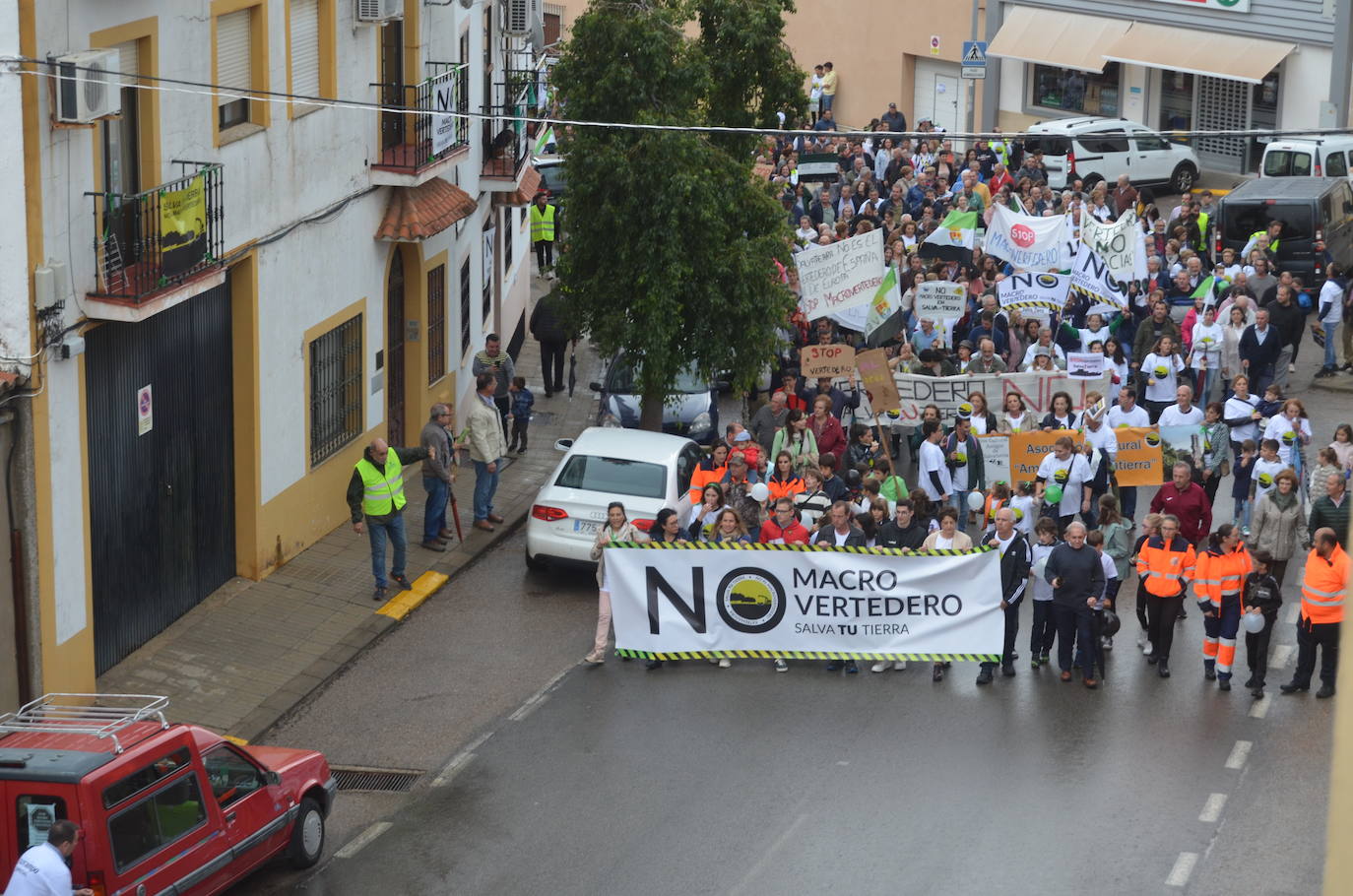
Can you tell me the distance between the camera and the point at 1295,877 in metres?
12.9

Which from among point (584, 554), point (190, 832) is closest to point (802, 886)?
point (190, 832)

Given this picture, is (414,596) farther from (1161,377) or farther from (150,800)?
(1161,377)

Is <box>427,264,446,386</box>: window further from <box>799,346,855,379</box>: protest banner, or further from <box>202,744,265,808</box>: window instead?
<box>202,744,265,808</box>: window

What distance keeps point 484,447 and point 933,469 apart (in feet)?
15.1

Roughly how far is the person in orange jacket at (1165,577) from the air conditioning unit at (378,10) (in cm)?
986

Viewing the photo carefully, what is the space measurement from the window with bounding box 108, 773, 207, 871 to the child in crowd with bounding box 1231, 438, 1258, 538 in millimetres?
11337

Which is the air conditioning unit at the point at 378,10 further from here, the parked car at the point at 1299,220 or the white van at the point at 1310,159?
the white van at the point at 1310,159

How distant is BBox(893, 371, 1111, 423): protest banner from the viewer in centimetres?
2202

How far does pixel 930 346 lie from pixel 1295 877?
40.1ft

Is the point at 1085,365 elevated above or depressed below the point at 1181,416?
above

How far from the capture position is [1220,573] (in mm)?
16172

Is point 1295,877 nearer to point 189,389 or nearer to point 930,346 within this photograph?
point 189,389

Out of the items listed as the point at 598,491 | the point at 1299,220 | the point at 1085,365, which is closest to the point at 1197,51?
the point at 1299,220

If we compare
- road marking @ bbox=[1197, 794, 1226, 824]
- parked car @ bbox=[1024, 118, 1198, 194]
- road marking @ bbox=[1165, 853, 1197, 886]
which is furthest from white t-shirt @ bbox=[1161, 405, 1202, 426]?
parked car @ bbox=[1024, 118, 1198, 194]
